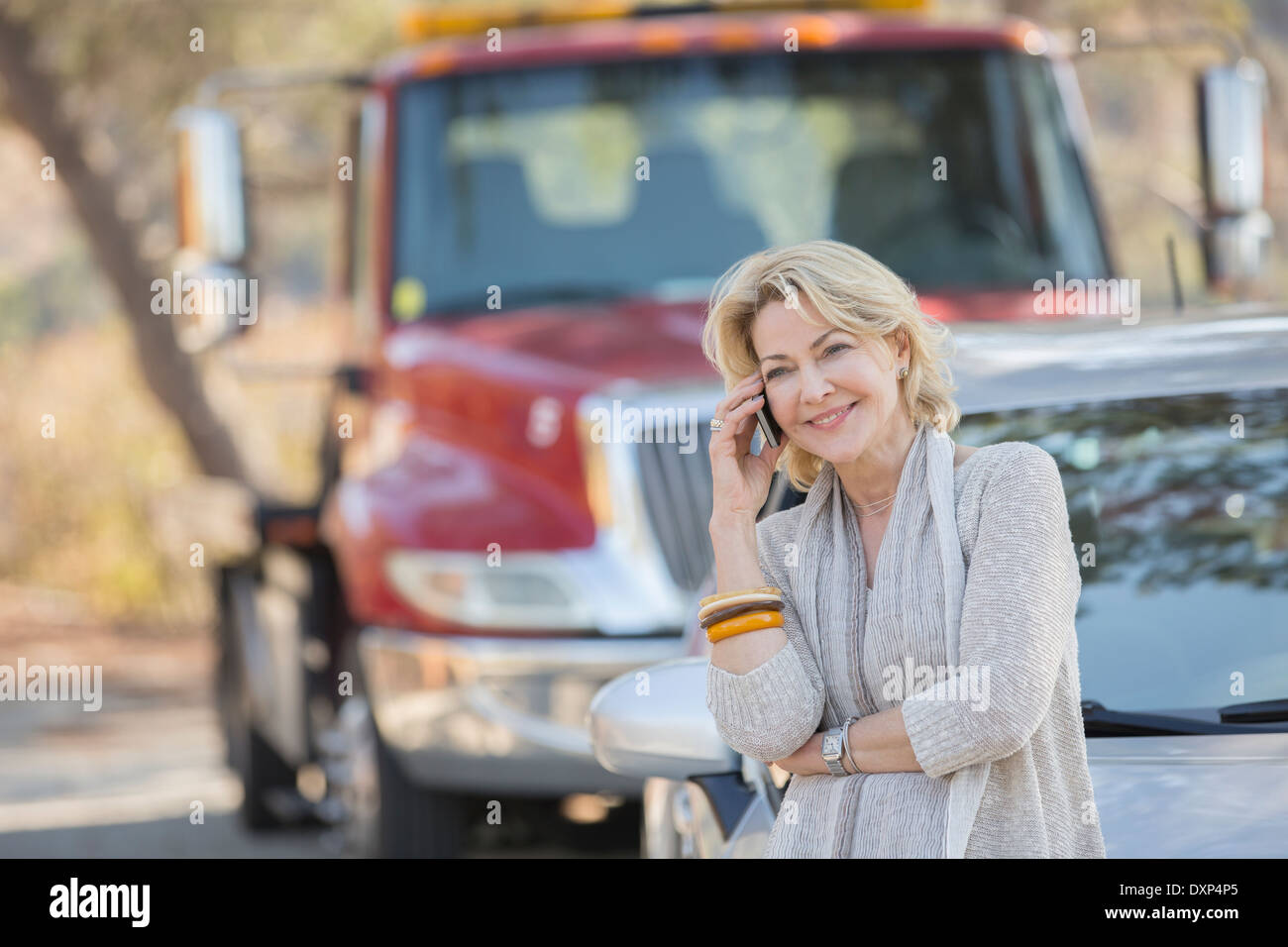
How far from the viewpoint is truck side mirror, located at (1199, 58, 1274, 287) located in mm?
6707

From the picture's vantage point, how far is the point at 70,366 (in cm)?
1898

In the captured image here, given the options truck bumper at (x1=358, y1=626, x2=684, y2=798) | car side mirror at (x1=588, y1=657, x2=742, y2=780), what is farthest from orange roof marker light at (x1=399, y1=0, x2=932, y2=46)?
car side mirror at (x1=588, y1=657, x2=742, y2=780)

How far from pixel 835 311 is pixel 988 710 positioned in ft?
1.86

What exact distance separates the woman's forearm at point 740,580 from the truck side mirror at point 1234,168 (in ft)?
15.4

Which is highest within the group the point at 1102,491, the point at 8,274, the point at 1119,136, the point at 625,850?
the point at 1119,136

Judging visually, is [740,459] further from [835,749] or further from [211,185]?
[211,185]

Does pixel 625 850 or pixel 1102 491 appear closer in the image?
pixel 1102 491

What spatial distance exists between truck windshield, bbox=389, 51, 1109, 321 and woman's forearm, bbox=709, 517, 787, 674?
12.6ft

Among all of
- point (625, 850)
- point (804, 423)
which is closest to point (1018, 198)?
point (625, 850)

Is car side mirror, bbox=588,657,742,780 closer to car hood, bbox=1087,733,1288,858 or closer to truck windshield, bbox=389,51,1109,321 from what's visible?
car hood, bbox=1087,733,1288,858

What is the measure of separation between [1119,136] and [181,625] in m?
19.0
